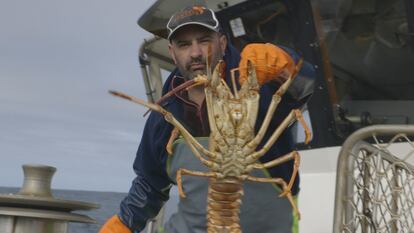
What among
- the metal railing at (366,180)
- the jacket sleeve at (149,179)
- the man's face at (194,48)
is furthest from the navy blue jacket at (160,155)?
the metal railing at (366,180)

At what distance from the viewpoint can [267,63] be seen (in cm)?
345

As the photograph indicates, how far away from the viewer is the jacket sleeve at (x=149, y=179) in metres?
4.36

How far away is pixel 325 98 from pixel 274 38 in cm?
79

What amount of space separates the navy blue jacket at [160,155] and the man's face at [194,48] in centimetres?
17

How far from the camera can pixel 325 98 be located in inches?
251

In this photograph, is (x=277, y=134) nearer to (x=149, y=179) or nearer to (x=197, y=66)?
(x=197, y=66)

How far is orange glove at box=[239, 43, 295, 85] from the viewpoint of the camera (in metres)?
3.43

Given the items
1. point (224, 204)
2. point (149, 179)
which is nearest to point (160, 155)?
point (149, 179)

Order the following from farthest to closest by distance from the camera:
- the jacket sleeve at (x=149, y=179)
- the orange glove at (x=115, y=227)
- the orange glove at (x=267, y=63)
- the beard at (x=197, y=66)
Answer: the orange glove at (x=115, y=227) → the jacket sleeve at (x=149, y=179) → the beard at (x=197, y=66) → the orange glove at (x=267, y=63)

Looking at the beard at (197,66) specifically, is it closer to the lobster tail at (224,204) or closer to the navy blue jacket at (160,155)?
the navy blue jacket at (160,155)

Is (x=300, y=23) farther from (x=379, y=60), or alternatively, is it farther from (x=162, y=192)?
(x=162, y=192)

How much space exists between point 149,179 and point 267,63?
145 cm

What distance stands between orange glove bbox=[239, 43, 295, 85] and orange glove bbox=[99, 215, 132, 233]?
1689mm

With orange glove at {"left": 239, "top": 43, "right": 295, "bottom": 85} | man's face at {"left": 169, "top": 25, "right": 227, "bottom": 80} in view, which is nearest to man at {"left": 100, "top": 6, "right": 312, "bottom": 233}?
man's face at {"left": 169, "top": 25, "right": 227, "bottom": 80}
